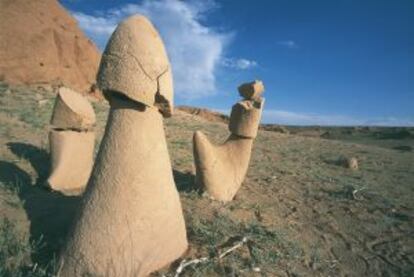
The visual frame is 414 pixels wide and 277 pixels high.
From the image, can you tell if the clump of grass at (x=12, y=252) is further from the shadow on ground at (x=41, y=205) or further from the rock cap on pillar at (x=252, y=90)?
the rock cap on pillar at (x=252, y=90)

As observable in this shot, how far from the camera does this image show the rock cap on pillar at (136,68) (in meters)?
3.07

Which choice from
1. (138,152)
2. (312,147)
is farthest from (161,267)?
(312,147)

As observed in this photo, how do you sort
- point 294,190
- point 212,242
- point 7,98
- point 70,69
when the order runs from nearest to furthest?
point 212,242 < point 294,190 < point 7,98 < point 70,69

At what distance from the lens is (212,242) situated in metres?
3.67

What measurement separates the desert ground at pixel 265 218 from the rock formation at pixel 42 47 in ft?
23.8

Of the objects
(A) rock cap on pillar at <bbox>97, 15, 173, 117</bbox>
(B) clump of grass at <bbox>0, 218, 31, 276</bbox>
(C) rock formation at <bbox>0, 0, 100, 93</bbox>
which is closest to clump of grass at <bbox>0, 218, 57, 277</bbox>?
(B) clump of grass at <bbox>0, 218, 31, 276</bbox>

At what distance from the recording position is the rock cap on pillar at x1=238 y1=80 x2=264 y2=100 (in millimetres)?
5340

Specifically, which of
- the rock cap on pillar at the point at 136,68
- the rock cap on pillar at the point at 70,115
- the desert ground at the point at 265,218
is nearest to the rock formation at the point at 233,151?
the desert ground at the point at 265,218

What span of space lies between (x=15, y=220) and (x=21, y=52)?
12.7 m

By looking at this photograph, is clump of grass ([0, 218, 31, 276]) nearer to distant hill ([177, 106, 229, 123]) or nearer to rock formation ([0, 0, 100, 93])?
rock formation ([0, 0, 100, 93])

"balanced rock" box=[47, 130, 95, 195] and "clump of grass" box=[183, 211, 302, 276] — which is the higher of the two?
"balanced rock" box=[47, 130, 95, 195]

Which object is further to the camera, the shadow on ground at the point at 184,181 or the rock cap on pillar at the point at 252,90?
the rock cap on pillar at the point at 252,90

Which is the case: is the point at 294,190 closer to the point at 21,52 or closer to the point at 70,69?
the point at 21,52

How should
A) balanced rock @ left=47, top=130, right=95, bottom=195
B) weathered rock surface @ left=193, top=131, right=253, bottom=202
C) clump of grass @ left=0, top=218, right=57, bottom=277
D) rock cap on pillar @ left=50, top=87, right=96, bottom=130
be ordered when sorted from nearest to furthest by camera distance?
1. clump of grass @ left=0, top=218, right=57, bottom=277
2. weathered rock surface @ left=193, top=131, right=253, bottom=202
3. balanced rock @ left=47, top=130, right=95, bottom=195
4. rock cap on pillar @ left=50, top=87, right=96, bottom=130
